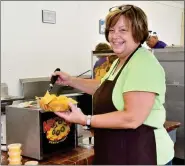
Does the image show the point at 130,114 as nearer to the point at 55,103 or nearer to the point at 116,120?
the point at 116,120

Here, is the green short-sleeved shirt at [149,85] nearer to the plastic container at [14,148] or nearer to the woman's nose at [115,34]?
the woman's nose at [115,34]

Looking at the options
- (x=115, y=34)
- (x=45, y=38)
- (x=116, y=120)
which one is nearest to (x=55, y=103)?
(x=116, y=120)

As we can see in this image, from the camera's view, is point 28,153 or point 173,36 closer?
point 28,153

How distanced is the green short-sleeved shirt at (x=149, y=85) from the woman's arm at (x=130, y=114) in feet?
0.09

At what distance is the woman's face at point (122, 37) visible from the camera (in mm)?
1292

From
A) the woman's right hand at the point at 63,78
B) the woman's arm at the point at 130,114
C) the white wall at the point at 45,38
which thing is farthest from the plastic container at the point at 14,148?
the white wall at the point at 45,38

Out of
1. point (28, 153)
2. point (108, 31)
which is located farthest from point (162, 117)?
point (28, 153)

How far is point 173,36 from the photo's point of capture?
22.4ft

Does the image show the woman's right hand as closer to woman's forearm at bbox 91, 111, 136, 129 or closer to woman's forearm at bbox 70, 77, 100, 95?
woman's forearm at bbox 70, 77, 100, 95

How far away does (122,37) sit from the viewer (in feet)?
4.25

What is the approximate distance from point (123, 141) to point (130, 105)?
20cm

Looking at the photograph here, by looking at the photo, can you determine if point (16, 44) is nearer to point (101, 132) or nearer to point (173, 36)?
point (101, 132)

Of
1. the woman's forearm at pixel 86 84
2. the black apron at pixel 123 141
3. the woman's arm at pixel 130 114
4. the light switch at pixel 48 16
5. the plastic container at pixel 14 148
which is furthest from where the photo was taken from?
the light switch at pixel 48 16

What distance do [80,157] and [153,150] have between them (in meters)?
0.50
